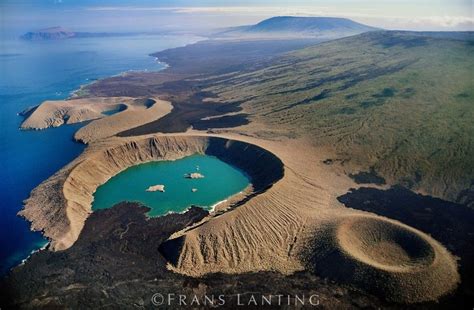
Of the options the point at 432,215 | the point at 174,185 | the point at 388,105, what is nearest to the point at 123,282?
the point at 174,185

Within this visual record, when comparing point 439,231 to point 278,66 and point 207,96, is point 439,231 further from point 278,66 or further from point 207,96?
point 278,66

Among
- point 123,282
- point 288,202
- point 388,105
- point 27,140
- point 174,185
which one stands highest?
point 388,105

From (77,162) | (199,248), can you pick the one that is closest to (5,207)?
(77,162)

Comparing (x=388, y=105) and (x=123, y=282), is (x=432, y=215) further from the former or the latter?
(x=388, y=105)

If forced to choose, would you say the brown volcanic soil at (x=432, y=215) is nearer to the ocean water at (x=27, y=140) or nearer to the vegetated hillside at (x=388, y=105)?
the vegetated hillside at (x=388, y=105)

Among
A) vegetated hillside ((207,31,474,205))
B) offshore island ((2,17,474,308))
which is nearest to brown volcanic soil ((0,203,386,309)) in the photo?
offshore island ((2,17,474,308))
